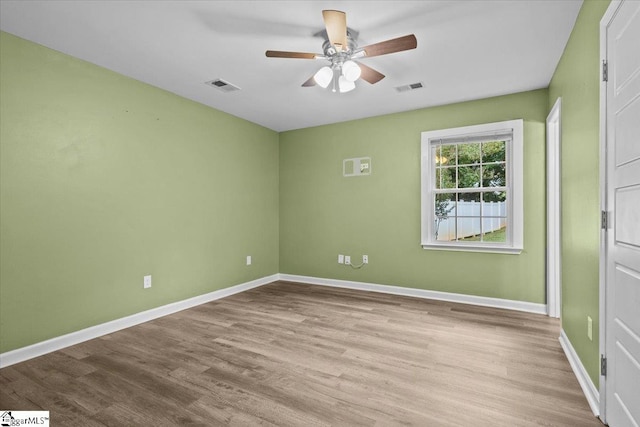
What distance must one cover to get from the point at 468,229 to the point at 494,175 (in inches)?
28.9

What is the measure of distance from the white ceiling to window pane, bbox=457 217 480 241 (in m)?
1.54

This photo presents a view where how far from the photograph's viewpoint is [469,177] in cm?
411

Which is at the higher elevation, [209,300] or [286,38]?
[286,38]

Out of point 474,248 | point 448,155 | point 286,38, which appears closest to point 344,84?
point 286,38

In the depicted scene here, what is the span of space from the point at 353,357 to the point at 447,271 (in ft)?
7.06

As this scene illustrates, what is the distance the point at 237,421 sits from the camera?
1.79 m

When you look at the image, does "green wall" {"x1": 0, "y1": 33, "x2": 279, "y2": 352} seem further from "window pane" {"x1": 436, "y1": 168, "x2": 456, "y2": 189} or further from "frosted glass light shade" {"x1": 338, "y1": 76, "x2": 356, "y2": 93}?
"window pane" {"x1": 436, "y1": 168, "x2": 456, "y2": 189}

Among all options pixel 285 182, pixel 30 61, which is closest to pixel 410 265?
pixel 285 182

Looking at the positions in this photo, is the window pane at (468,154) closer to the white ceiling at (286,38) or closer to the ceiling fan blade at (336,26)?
the white ceiling at (286,38)

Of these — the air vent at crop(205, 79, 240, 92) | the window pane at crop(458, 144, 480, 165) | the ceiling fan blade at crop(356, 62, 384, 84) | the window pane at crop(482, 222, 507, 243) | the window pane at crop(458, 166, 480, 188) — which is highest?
the air vent at crop(205, 79, 240, 92)

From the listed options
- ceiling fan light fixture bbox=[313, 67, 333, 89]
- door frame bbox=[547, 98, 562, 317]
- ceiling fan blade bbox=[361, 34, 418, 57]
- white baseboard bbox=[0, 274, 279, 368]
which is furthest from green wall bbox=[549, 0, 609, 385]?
white baseboard bbox=[0, 274, 279, 368]

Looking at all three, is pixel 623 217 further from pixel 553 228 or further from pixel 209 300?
pixel 209 300

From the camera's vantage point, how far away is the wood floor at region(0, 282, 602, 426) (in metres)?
1.84

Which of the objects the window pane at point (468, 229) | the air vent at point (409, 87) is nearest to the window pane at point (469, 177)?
the window pane at point (468, 229)
